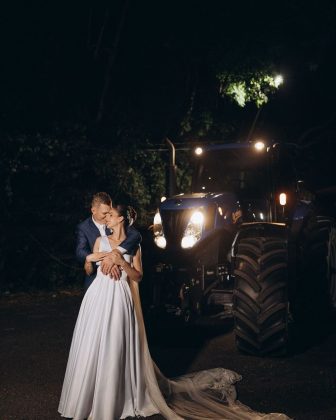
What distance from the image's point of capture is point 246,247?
25.3 feet

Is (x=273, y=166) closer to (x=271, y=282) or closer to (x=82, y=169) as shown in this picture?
(x=271, y=282)

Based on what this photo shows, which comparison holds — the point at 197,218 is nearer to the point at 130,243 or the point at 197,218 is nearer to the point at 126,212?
the point at 126,212

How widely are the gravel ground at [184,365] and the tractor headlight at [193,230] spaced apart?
1.35m

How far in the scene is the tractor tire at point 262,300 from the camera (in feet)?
24.3

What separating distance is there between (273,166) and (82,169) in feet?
18.7

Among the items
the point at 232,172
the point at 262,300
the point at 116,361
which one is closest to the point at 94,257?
the point at 116,361

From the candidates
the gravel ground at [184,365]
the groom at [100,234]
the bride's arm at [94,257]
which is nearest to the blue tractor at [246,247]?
the gravel ground at [184,365]

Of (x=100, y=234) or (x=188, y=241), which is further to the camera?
(x=188, y=241)

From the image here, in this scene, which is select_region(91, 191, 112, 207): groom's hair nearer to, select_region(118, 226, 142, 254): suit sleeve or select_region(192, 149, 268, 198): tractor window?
select_region(118, 226, 142, 254): suit sleeve

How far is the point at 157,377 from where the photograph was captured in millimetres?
6426

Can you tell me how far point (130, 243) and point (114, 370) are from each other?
3.59 feet

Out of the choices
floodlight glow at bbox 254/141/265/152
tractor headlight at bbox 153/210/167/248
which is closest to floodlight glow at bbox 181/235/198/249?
tractor headlight at bbox 153/210/167/248

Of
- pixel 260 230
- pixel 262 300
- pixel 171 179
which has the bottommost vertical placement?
pixel 262 300

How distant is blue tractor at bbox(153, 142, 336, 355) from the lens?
7492 millimetres
